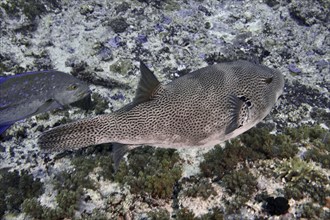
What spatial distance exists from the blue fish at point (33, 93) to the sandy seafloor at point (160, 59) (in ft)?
7.06

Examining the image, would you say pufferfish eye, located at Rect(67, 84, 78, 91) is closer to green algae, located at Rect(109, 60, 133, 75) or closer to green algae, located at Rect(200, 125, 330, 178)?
green algae, located at Rect(200, 125, 330, 178)

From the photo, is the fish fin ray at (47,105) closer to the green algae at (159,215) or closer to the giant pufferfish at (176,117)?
the giant pufferfish at (176,117)

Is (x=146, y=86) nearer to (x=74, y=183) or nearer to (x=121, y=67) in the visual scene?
(x=74, y=183)

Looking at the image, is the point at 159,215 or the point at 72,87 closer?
the point at 72,87

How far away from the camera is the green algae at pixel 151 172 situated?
5383 millimetres

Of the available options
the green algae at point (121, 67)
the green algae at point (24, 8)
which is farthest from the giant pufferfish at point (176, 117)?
the green algae at point (24, 8)

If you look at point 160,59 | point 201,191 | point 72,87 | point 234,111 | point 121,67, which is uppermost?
point 234,111

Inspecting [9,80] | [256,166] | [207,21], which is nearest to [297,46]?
[207,21]

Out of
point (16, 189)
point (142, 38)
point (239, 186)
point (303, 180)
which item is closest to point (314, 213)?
point (303, 180)

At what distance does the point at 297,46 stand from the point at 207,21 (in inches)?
135

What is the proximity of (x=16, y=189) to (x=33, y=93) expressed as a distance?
2620 mm

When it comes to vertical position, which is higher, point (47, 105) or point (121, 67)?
point (47, 105)

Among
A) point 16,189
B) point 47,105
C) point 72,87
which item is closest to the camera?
point 47,105

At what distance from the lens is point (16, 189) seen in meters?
5.56
